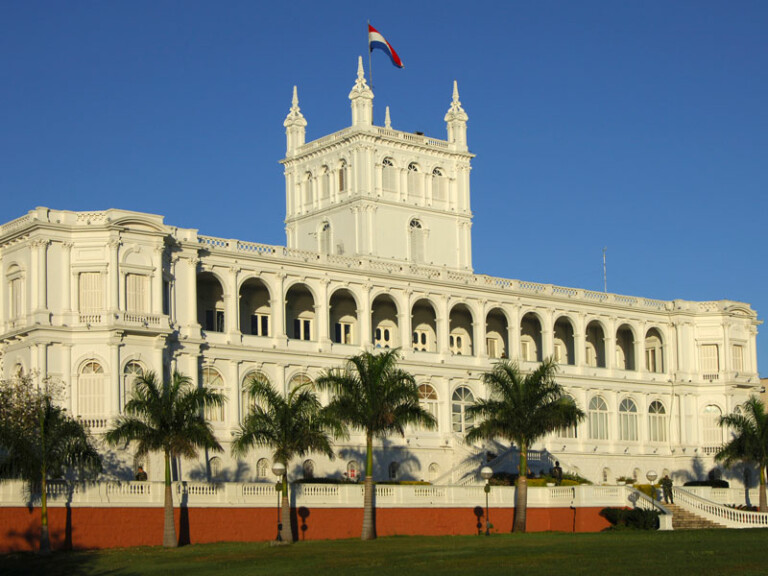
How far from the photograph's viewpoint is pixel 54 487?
174 ft

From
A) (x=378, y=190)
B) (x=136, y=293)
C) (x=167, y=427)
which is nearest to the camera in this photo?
(x=167, y=427)

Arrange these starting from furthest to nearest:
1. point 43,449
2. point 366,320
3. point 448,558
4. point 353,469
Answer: point 366,320, point 353,469, point 43,449, point 448,558

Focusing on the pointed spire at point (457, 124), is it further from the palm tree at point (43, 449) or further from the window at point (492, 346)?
the palm tree at point (43, 449)

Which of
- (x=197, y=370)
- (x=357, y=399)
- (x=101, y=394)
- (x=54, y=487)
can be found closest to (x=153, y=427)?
(x=54, y=487)

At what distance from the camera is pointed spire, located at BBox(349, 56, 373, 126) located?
93312 millimetres

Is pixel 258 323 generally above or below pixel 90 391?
above

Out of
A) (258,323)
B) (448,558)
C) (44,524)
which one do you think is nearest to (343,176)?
(258,323)

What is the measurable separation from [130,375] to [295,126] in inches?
1295

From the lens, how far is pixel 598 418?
94.9 m

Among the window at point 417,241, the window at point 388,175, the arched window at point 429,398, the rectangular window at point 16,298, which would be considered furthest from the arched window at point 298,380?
the window at point 388,175

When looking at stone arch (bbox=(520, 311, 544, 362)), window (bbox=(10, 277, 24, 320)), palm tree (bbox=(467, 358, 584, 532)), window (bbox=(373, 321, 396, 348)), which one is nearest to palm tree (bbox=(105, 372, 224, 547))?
palm tree (bbox=(467, 358, 584, 532))

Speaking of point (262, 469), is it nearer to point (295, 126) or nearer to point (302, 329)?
point (302, 329)

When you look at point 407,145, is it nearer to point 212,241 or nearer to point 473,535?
point 212,241

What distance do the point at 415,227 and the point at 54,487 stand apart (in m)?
45.9
